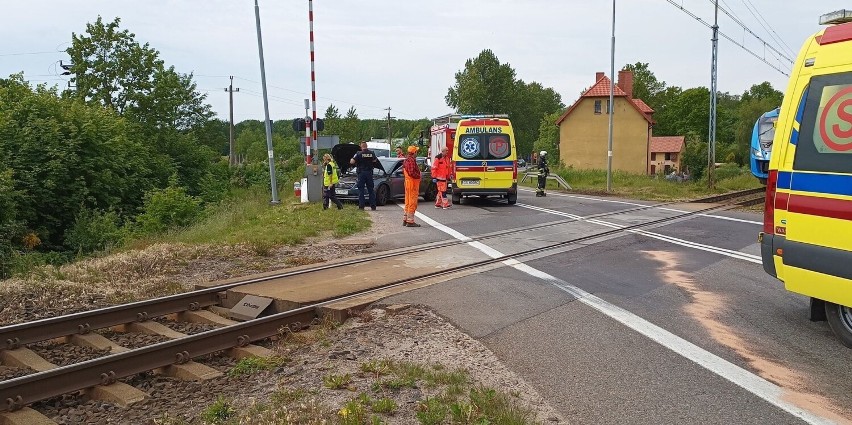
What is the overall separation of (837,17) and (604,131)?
178 ft

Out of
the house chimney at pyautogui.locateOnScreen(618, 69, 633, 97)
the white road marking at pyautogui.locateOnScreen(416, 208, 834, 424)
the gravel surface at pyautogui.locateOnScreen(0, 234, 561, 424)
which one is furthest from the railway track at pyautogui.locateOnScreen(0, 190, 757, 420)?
the house chimney at pyautogui.locateOnScreen(618, 69, 633, 97)

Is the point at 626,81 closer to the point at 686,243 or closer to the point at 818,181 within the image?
the point at 686,243

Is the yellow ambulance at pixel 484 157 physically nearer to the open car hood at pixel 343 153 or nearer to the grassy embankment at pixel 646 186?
the open car hood at pixel 343 153

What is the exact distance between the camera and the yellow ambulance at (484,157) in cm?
2088

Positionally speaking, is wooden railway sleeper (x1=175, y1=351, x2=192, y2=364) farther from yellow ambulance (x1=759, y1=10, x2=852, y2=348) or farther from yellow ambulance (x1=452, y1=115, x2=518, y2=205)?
yellow ambulance (x1=452, y1=115, x2=518, y2=205)

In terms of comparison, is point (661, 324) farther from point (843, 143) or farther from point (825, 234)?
point (843, 143)

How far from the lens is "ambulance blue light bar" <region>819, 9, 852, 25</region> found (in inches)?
237

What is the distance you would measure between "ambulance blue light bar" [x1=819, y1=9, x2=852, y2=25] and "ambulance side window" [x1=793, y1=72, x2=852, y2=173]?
1.93 ft

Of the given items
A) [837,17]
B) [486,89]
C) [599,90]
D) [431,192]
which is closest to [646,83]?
[486,89]

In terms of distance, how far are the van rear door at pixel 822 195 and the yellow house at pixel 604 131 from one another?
53.2 metres

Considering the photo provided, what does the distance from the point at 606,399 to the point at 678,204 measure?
19801mm

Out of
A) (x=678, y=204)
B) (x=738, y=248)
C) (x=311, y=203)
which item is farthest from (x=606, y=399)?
(x=678, y=204)

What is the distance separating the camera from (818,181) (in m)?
5.83

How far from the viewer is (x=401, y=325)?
671 centimetres
